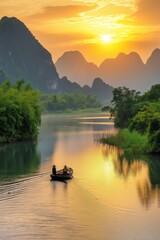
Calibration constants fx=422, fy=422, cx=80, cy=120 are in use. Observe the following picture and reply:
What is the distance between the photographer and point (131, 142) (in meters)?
42.0

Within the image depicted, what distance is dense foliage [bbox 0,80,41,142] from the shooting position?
156ft

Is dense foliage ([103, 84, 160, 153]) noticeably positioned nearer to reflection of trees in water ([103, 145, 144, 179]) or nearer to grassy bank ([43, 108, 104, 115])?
reflection of trees in water ([103, 145, 144, 179])

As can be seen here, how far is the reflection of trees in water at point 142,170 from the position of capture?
23227 mm

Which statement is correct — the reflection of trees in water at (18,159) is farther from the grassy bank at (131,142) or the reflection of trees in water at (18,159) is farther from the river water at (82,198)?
the grassy bank at (131,142)

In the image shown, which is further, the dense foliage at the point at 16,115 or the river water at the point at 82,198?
the dense foliage at the point at 16,115

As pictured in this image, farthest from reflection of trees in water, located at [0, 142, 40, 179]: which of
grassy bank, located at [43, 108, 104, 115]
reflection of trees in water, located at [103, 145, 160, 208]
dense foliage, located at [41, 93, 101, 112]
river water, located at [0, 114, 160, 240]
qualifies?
dense foliage, located at [41, 93, 101, 112]

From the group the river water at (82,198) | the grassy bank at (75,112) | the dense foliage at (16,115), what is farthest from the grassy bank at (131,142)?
the grassy bank at (75,112)

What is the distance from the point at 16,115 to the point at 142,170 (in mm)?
22835

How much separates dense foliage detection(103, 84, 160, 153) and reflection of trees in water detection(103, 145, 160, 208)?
86.4 inches

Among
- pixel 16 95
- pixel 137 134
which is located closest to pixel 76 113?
pixel 16 95

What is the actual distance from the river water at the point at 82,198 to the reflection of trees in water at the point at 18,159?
0.23 feet

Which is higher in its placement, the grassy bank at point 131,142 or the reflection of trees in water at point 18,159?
the grassy bank at point 131,142

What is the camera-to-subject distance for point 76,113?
5763 inches

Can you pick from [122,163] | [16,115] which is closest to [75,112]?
[16,115]
